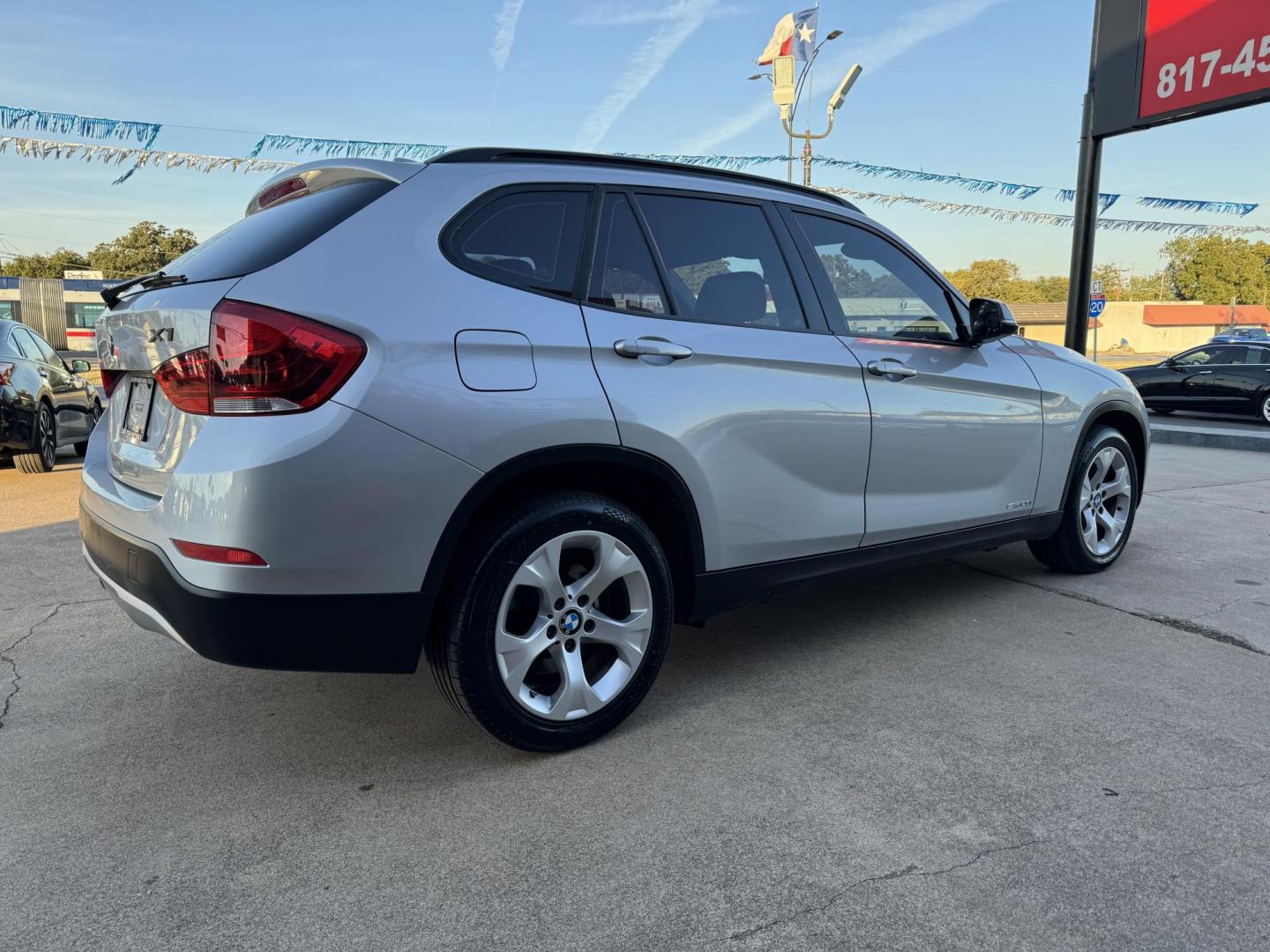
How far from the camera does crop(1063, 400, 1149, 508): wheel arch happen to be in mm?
4480

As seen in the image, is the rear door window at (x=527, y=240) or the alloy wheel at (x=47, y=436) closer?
the rear door window at (x=527, y=240)

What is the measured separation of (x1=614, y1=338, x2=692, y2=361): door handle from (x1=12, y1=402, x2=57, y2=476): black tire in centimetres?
781

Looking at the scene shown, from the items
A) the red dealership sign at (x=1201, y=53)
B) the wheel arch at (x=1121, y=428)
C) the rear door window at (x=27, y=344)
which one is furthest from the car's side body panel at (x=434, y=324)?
the red dealership sign at (x=1201, y=53)

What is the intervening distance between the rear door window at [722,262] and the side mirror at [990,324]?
1.04 meters

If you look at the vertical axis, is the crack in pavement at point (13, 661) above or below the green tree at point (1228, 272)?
below

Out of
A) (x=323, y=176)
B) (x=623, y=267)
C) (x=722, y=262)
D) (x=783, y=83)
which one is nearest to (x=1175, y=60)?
(x=722, y=262)

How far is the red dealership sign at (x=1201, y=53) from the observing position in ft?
27.3

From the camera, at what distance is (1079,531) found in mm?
4605

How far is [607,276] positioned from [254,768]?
1.77 metres

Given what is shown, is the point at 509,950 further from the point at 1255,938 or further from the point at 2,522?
the point at 2,522

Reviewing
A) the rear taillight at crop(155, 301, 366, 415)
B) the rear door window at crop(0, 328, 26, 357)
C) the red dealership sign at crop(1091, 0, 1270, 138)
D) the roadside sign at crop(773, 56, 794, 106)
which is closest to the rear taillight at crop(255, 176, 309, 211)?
the rear taillight at crop(155, 301, 366, 415)

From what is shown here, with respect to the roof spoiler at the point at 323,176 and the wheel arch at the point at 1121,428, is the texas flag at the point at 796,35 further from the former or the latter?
the roof spoiler at the point at 323,176

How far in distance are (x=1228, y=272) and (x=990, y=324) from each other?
349 feet

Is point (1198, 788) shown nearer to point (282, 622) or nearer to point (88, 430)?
point (282, 622)
